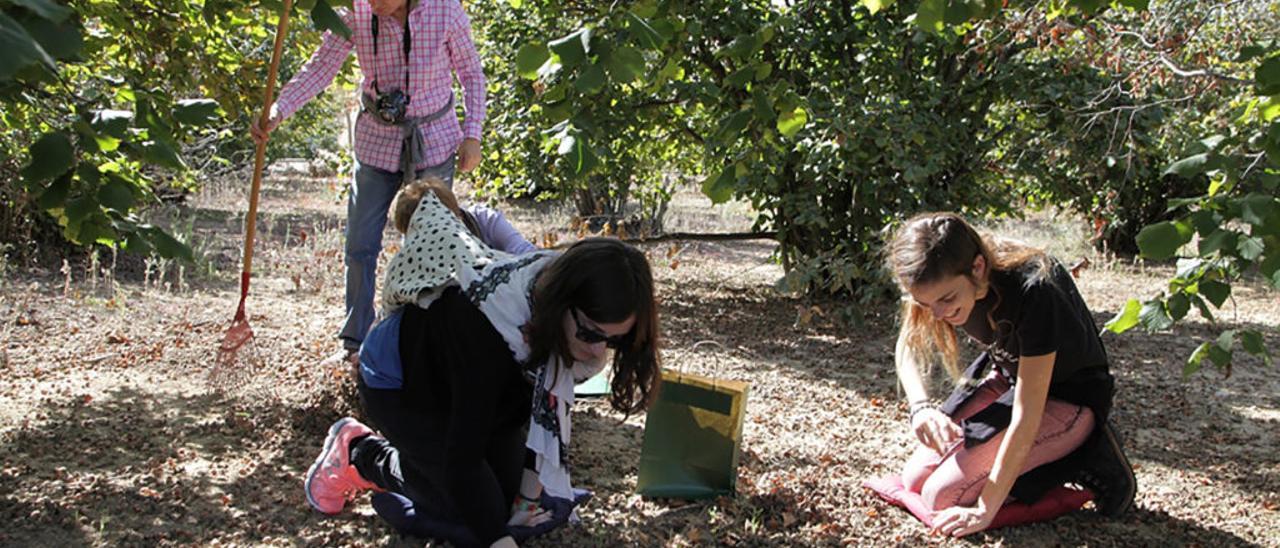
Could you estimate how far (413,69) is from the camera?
3506 millimetres

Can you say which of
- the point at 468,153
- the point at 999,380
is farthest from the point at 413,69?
the point at 999,380

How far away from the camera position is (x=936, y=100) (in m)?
4.84

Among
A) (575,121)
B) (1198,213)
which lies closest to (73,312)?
(575,121)

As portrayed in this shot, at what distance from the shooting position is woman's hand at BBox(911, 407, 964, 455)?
294 centimetres

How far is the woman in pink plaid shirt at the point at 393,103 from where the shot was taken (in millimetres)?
3486

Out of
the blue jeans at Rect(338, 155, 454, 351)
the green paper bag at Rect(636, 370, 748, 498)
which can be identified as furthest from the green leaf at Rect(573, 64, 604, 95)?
the blue jeans at Rect(338, 155, 454, 351)

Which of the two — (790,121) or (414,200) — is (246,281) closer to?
(414,200)

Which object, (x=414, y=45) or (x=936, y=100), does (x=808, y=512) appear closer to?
(x=414, y=45)

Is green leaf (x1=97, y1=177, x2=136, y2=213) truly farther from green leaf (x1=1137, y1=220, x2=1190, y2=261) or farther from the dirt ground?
green leaf (x1=1137, y1=220, x2=1190, y2=261)

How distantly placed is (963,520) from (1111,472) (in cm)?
44

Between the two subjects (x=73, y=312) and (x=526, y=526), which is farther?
(x=73, y=312)

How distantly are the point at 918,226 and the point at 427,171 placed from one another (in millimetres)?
1657

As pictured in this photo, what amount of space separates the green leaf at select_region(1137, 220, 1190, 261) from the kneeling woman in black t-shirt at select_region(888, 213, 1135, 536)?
33cm

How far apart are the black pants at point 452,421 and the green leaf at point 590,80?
853mm
